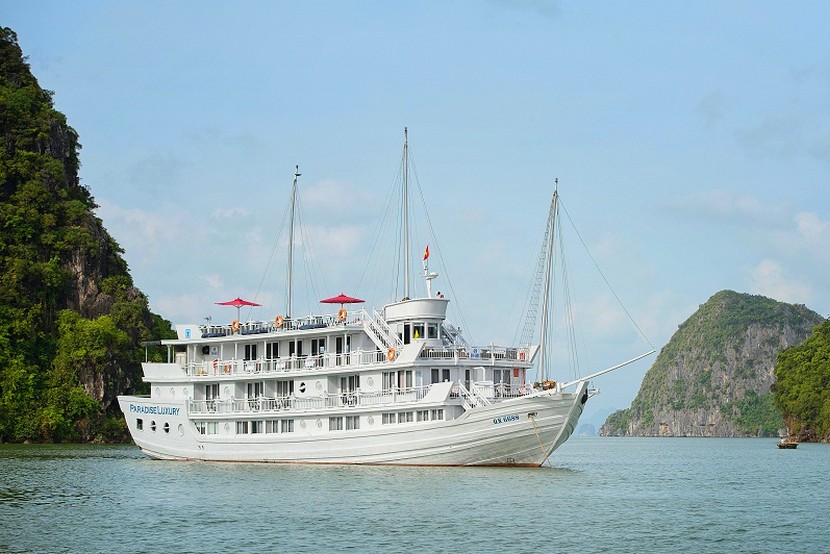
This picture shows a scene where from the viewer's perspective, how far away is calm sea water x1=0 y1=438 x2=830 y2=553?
101 ft

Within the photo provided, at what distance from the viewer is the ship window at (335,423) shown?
164 ft

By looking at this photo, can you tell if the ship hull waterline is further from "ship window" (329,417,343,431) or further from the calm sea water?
the calm sea water

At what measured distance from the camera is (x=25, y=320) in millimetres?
86812

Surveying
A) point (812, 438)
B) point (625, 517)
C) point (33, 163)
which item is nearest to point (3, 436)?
point (33, 163)

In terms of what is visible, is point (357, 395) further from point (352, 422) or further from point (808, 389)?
point (808, 389)

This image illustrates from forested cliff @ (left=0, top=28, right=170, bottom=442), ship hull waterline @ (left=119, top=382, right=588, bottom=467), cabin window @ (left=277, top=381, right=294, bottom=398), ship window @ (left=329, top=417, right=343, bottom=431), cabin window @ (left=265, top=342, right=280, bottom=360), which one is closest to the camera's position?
ship hull waterline @ (left=119, top=382, right=588, bottom=467)

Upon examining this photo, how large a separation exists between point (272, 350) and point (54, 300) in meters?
43.1

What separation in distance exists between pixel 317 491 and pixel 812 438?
96610 millimetres

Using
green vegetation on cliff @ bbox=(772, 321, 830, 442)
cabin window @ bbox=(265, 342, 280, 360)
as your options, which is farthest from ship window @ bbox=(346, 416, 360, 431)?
green vegetation on cliff @ bbox=(772, 321, 830, 442)

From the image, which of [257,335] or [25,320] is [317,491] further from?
[25,320]

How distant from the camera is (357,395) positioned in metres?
49.7

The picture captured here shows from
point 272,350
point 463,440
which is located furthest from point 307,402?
point 463,440

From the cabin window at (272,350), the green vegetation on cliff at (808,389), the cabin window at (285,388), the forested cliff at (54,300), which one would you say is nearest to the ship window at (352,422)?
the cabin window at (285,388)

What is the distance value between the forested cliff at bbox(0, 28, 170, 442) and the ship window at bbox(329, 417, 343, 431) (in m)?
39.7
